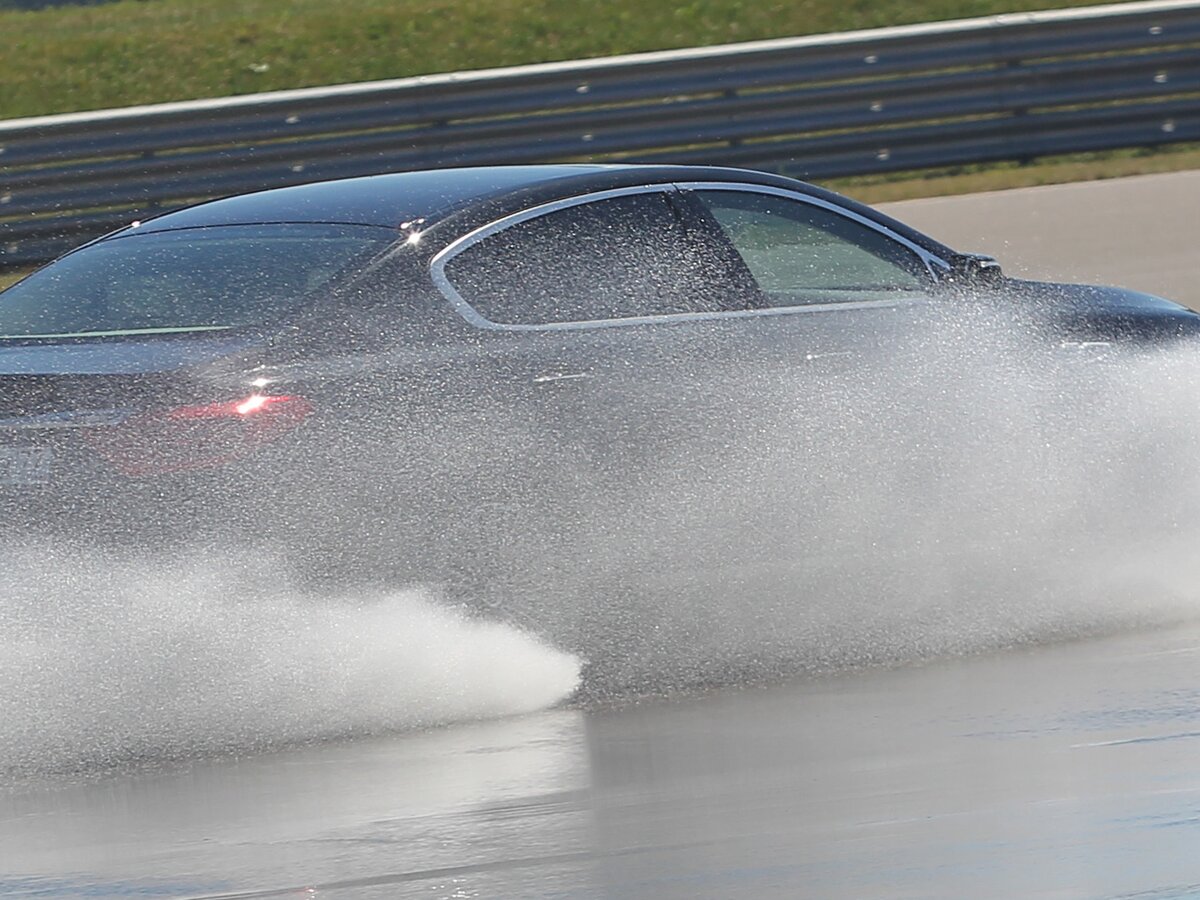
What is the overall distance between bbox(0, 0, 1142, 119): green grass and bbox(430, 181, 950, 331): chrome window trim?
12.6 m

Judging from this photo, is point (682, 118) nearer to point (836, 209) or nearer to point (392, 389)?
point (836, 209)

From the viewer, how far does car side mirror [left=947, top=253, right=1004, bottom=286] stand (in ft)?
24.1

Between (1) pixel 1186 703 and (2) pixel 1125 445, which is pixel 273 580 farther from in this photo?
(2) pixel 1125 445

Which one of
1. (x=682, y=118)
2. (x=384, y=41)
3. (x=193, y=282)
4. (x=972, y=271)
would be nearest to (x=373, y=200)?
(x=193, y=282)

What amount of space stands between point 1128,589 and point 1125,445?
21.5 inches

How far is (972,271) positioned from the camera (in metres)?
7.42

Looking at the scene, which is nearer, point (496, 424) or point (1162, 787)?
point (1162, 787)

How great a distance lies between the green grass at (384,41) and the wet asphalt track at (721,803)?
14280mm

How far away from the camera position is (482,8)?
2075 cm

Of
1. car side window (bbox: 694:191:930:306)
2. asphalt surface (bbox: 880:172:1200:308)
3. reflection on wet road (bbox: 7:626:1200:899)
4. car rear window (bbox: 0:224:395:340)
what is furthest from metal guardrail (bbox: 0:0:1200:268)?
reflection on wet road (bbox: 7:626:1200:899)

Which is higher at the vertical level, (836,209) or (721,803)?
(836,209)

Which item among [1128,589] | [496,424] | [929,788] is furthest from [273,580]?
[1128,589]

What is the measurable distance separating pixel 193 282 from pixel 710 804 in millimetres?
2171

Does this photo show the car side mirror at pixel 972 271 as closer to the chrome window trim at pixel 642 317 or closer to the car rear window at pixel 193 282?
the chrome window trim at pixel 642 317
